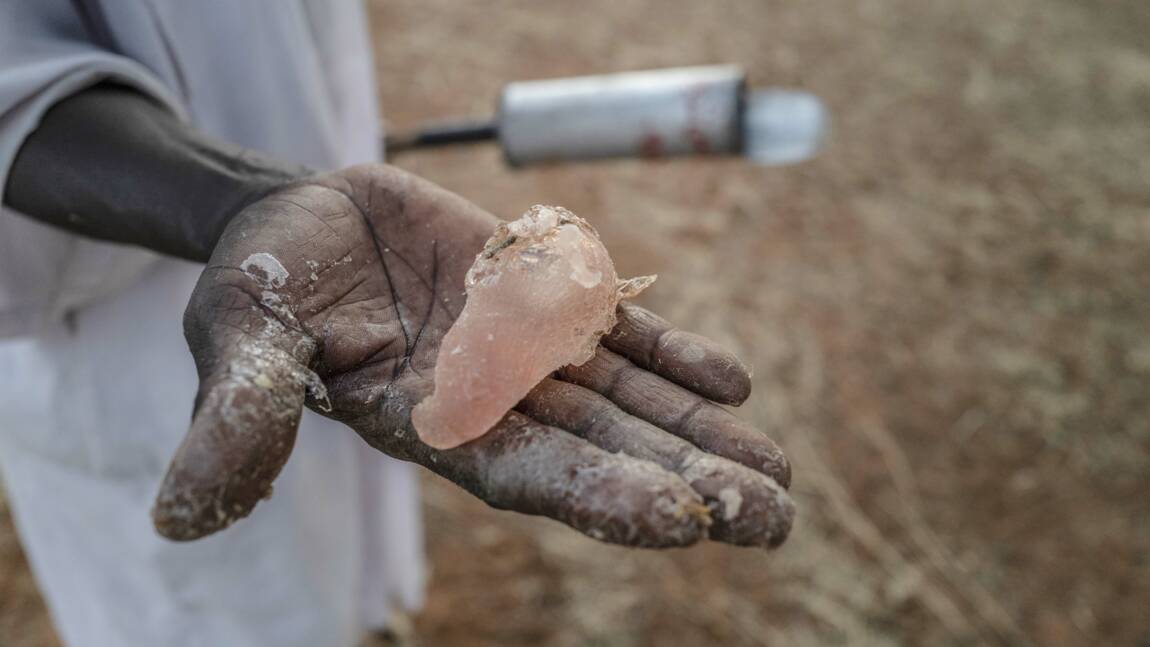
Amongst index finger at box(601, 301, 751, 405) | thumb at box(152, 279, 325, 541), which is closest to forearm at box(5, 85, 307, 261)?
thumb at box(152, 279, 325, 541)

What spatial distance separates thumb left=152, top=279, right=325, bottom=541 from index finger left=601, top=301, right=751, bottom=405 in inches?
19.7

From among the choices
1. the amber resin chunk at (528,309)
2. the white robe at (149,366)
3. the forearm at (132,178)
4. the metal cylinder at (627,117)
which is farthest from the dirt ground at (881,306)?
the forearm at (132,178)

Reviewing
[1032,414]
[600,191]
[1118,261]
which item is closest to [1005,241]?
[1118,261]

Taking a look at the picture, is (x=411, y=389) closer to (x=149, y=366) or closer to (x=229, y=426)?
(x=229, y=426)

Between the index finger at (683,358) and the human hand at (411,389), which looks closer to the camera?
the human hand at (411,389)

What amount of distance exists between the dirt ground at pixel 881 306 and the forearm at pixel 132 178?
180 centimetres

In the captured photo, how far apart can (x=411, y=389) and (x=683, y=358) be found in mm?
389

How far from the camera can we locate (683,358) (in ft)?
4.33

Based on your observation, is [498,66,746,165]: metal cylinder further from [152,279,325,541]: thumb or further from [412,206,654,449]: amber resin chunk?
[152,279,325,541]: thumb

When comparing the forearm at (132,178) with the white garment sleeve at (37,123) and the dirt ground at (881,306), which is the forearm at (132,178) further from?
the dirt ground at (881,306)

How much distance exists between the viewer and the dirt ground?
2.79 meters

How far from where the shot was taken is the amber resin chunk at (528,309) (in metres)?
1.32

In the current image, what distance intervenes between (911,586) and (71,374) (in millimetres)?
2364

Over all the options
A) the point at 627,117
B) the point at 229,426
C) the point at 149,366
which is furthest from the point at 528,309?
the point at 627,117
